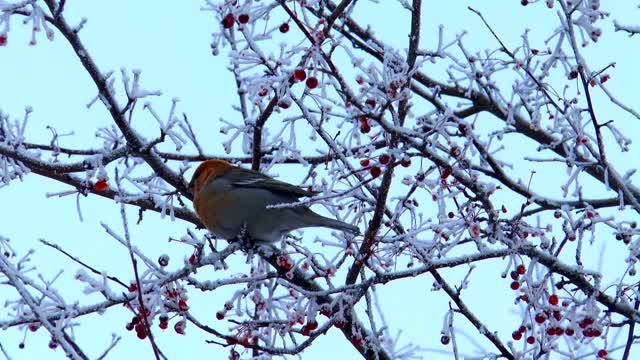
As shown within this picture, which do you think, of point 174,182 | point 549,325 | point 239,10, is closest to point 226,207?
point 174,182

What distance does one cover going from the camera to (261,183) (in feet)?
17.4

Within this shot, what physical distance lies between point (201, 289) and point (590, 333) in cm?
171

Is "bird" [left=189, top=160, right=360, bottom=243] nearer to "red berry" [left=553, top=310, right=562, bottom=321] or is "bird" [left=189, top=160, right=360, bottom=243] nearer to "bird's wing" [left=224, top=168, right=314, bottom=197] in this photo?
"bird's wing" [left=224, top=168, right=314, bottom=197]

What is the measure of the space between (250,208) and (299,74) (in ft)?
4.75

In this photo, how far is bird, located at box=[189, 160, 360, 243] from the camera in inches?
199

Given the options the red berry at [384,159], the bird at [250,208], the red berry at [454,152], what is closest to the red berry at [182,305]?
the bird at [250,208]

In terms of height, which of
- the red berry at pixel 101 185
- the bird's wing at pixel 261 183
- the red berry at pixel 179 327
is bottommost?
the red berry at pixel 179 327

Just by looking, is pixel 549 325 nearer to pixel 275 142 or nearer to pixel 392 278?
pixel 392 278

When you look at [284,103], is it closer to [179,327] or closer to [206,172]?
[179,327]

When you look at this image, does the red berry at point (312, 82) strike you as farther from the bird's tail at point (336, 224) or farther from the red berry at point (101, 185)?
the red berry at point (101, 185)

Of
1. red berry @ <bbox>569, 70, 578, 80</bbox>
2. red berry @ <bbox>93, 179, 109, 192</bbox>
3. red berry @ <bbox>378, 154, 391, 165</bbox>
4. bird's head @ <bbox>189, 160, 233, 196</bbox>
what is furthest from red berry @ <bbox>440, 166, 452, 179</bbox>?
bird's head @ <bbox>189, 160, 233, 196</bbox>

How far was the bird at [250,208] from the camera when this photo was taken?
16.6 feet

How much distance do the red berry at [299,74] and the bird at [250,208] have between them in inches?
40.2

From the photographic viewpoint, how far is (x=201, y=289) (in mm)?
4117
